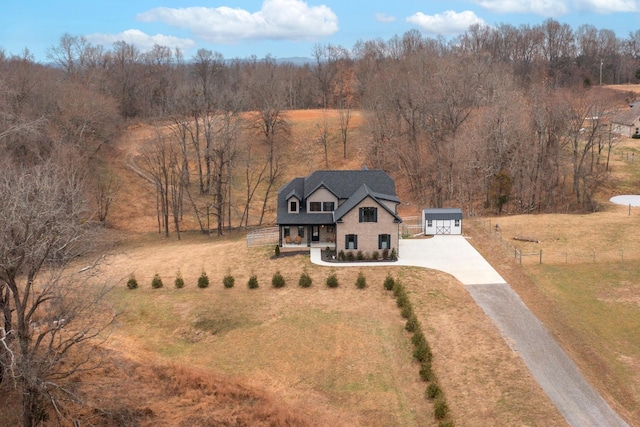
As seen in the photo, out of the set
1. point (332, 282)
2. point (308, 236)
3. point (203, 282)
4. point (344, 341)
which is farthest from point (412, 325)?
point (308, 236)

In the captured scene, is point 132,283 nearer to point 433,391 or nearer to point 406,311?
point 406,311

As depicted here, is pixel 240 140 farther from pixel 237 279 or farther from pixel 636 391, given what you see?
pixel 636 391

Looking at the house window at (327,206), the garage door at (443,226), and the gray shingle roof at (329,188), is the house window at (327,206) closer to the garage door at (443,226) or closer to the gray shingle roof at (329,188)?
the gray shingle roof at (329,188)

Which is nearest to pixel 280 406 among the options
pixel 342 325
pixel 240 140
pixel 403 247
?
pixel 342 325

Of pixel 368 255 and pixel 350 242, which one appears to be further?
pixel 350 242

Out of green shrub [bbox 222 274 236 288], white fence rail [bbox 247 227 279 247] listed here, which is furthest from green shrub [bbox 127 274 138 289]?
white fence rail [bbox 247 227 279 247]

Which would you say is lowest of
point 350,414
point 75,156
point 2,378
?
point 350,414

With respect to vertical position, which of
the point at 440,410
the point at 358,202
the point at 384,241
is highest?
the point at 358,202
